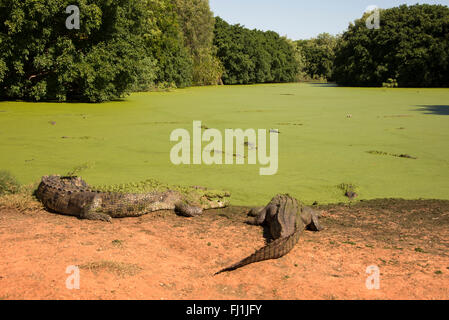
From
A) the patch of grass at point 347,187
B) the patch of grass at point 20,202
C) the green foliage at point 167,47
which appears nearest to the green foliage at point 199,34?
the green foliage at point 167,47

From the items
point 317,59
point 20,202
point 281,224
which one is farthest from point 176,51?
point 317,59

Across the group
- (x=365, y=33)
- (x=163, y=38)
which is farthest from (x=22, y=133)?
(x=365, y=33)

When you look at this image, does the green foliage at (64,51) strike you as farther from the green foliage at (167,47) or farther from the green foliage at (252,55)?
the green foliage at (252,55)

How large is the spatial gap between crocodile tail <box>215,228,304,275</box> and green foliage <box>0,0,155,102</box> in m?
10.4

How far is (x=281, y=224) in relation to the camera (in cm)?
345

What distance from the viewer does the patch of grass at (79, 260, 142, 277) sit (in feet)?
9.20

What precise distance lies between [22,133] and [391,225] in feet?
22.2

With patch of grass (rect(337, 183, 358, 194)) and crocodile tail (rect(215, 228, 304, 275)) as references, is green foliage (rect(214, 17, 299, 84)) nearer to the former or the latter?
patch of grass (rect(337, 183, 358, 194))

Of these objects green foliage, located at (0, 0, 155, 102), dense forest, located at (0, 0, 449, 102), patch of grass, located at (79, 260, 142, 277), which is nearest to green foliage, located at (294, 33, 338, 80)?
dense forest, located at (0, 0, 449, 102)

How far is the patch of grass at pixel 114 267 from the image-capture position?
2.80 meters

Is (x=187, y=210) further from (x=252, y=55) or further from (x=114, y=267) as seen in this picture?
(x=252, y=55)

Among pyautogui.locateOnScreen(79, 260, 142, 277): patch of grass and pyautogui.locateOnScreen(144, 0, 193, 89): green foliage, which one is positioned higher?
pyautogui.locateOnScreen(144, 0, 193, 89): green foliage

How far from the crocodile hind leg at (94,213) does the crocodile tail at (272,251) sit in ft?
4.97

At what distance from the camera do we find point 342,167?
5.91 meters
